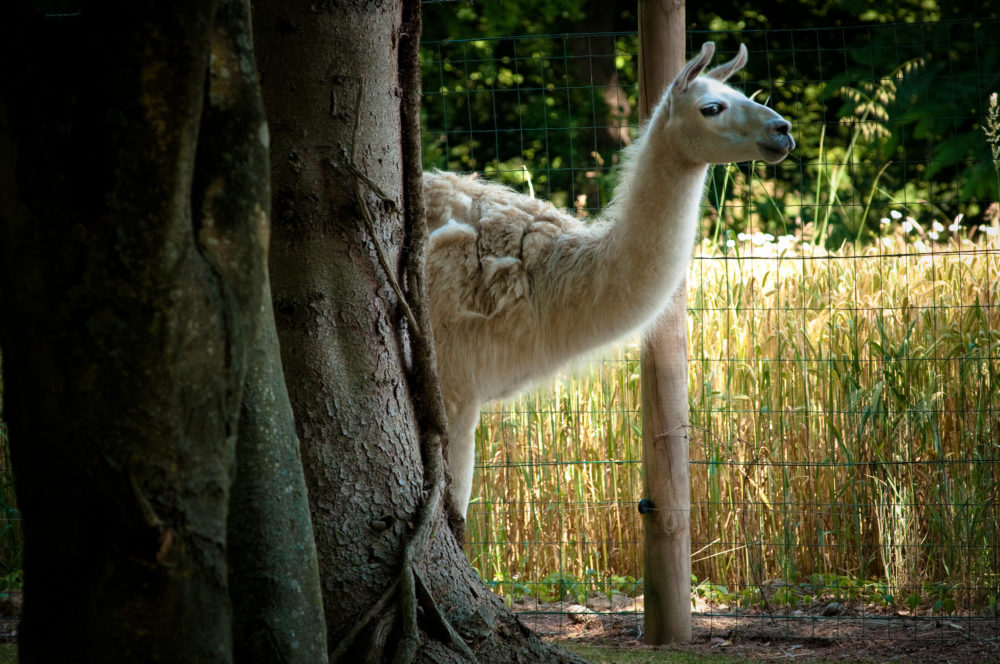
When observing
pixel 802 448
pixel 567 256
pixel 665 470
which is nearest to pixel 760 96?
pixel 802 448

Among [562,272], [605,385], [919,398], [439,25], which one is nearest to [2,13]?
[562,272]

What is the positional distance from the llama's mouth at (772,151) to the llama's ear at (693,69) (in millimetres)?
425

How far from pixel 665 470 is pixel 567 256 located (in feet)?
3.69

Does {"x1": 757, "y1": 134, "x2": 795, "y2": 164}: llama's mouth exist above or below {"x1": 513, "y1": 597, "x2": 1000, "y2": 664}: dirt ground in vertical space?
above

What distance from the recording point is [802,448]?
18.6ft

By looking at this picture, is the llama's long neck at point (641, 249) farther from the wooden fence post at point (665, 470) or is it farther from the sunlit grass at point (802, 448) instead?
the sunlit grass at point (802, 448)

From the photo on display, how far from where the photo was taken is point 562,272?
4.63 meters

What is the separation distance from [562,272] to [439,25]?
32.6 feet

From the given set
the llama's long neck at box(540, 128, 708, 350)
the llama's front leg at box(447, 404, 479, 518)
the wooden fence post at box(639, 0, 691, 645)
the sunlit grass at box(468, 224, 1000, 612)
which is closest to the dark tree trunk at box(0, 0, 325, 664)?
the llama's front leg at box(447, 404, 479, 518)

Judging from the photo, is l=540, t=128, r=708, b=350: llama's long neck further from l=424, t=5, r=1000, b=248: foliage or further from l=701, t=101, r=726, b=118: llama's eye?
l=424, t=5, r=1000, b=248: foliage

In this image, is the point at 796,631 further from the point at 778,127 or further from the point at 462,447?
the point at 778,127

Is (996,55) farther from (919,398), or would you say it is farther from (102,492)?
(102,492)

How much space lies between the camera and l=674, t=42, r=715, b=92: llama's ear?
4.21 m

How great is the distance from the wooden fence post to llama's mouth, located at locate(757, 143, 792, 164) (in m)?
0.65
